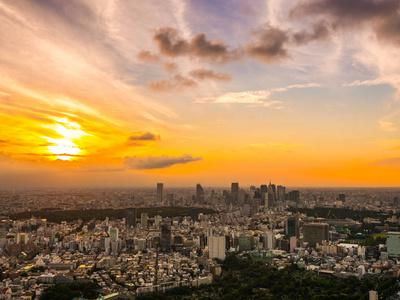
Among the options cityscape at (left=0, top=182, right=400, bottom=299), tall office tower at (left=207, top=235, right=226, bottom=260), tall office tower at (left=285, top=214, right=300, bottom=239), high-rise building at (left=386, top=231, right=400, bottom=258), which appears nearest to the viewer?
cityscape at (left=0, top=182, right=400, bottom=299)

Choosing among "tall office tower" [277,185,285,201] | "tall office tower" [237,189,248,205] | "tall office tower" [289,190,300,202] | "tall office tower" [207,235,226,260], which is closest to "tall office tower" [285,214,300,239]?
"tall office tower" [207,235,226,260]

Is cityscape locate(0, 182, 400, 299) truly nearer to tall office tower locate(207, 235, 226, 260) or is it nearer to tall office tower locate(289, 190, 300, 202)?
tall office tower locate(207, 235, 226, 260)

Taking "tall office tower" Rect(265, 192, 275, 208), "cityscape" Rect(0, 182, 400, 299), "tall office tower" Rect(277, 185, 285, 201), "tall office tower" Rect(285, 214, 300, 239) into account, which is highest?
"tall office tower" Rect(277, 185, 285, 201)

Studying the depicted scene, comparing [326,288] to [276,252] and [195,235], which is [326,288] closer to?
[276,252]

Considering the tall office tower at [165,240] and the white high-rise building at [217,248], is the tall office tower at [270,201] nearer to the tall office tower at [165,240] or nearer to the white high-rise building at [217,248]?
the tall office tower at [165,240]

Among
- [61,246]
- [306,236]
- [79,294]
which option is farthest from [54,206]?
[79,294]

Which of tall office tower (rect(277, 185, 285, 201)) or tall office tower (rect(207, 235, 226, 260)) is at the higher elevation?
tall office tower (rect(277, 185, 285, 201))

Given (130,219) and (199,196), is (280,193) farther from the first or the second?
(130,219)

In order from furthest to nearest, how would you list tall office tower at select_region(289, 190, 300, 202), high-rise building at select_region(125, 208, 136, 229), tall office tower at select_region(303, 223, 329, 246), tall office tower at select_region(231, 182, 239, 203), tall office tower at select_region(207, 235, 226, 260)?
tall office tower at select_region(231, 182, 239, 203) < tall office tower at select_region(289, 190, 300, 202) < high-rise building at select_region(125, 208, 136, 229) < tall office tower at select_region(303, 223, 329, 246) < tall office tower at select_region(207, 235, 226, 260)

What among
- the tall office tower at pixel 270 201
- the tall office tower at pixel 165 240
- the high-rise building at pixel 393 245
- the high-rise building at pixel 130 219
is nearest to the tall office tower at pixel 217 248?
the tall office tower at pixel 165 240

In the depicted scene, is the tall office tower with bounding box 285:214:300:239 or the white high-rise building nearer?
the white high-rise building
